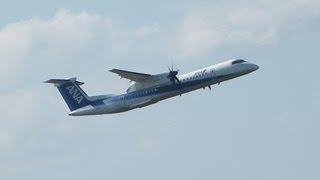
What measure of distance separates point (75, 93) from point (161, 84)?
1339 cm

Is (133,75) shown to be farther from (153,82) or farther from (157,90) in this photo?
(157,90)

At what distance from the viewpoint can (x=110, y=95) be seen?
390 feet

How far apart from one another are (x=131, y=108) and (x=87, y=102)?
23.9 ft

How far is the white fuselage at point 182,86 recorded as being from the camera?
378 ft

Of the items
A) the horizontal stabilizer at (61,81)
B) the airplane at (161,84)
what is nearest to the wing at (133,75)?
the airplane at (161,84)

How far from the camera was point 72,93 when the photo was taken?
124375 mm

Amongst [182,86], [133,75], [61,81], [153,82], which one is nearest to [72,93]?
[61,81]

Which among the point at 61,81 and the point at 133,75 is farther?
the point at 61,81

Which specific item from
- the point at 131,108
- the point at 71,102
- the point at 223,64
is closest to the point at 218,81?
the point at 223,64

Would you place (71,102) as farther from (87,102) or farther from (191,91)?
(191,91)

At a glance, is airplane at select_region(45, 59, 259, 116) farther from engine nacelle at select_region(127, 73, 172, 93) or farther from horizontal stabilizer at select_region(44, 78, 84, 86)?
horizontal stabilizer at select_region(44, 78, 84, 86)

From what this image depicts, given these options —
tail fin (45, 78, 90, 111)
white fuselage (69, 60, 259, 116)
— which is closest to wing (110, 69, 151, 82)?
white fuselage (69, 60, 259, 116)

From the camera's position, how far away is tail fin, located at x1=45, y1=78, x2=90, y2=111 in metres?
122

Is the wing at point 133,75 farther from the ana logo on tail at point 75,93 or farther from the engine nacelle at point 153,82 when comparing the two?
the ana logo on tail at point 75,93
